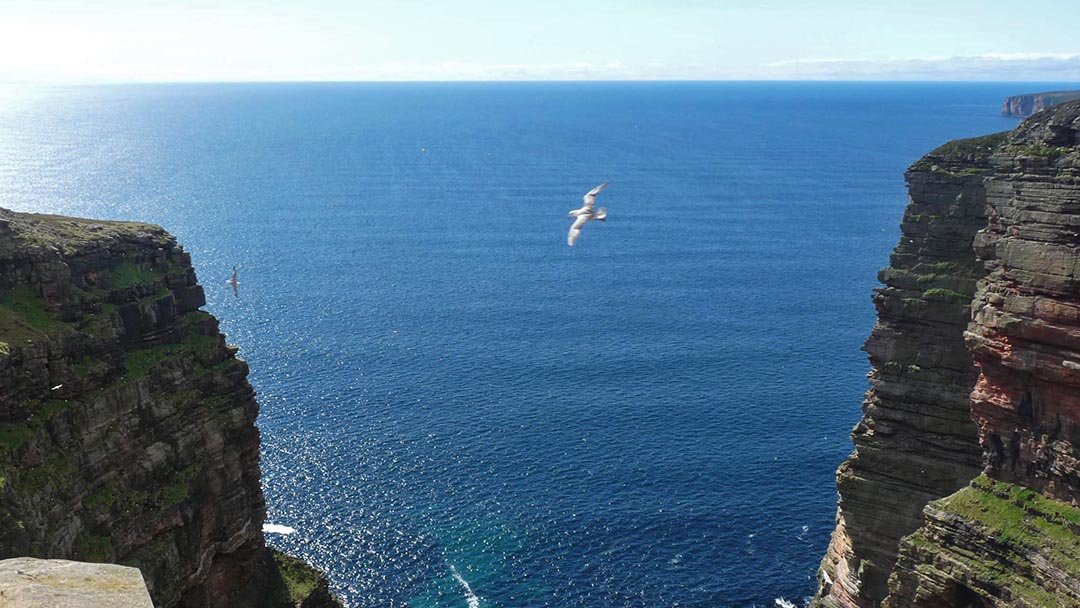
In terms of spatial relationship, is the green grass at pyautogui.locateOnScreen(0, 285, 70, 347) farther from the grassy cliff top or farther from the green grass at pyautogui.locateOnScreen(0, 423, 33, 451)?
the green grass at pyautogui.locateOnScreen(0, 423, 33, 451)

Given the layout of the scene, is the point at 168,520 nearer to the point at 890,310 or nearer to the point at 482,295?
the point at 890,310

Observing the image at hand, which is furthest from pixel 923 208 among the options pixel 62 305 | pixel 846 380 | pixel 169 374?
pixel 846 380

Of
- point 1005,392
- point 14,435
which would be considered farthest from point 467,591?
point 1005,392

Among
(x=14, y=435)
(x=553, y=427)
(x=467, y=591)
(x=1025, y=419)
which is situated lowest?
(x=467, y=591)

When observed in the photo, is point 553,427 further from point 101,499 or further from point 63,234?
point 101,499

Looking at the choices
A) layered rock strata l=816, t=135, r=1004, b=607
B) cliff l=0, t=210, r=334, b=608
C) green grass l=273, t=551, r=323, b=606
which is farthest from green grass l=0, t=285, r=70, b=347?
layered rock strata l=816, t=135, r=1004, b=607
